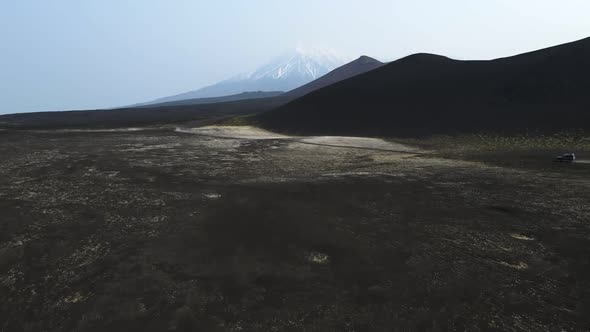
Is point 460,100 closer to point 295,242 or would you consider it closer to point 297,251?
point 295,242

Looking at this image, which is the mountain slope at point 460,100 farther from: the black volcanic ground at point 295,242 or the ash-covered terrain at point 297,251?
the ash-covered terrain at point 297,251

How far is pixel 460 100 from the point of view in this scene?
6372 cm

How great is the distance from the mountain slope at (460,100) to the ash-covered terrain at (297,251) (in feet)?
93.6

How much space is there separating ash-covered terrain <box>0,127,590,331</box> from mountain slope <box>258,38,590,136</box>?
2854 centimetres

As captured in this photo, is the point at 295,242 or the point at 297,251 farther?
the point at 295,242

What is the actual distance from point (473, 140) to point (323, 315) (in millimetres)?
43610

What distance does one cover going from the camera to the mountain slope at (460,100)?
175ft

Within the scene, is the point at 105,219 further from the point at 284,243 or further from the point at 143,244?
the point at 284,243

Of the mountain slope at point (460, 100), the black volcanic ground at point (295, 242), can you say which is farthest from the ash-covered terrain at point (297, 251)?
the mountain slope at point (460, 100)

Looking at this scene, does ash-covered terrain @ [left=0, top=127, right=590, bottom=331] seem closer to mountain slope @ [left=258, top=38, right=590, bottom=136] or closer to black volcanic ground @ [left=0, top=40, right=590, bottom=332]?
black volcanic ground @ [left=0, top=40, right=590, bottom=332]

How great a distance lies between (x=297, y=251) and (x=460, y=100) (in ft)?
191

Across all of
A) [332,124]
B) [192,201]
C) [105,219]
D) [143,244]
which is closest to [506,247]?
[143,244]

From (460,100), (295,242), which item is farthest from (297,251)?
(460,100)

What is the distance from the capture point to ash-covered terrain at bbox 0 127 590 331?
10188 millimetres
